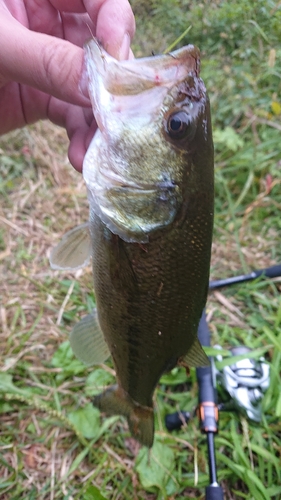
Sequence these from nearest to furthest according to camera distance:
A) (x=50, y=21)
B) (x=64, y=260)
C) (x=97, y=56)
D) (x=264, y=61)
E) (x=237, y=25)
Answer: (x=97, y=56) < (x=64, y=260) < (x=50, y=21) < (x=264, y=61) < (x=237, y=25)

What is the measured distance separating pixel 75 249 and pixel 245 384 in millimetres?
1148

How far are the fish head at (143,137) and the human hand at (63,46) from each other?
0.28 feet

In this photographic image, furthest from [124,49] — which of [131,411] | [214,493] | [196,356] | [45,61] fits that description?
[214,493]

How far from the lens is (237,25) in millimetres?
3738

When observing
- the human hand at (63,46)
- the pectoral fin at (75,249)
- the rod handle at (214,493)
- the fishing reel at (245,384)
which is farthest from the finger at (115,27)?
the rod handle at (214,493)

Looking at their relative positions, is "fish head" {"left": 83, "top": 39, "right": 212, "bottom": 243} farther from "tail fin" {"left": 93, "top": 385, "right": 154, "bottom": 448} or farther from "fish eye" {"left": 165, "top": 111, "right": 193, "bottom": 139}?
"tail fin" {"left": 93, "top": 385, "right": 154, "bottom": 448}

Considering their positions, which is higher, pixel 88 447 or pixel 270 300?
pixel 270 300

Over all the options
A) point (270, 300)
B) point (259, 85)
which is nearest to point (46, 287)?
point (270, 300)

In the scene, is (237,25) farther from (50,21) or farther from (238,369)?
(238,369)

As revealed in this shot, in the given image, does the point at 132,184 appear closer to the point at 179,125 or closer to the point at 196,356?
the point at 179,125

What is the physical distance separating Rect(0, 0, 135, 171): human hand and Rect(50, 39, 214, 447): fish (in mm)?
87

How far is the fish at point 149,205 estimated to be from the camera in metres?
1.13

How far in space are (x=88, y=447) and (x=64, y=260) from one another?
3.39ft

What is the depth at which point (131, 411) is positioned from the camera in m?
1.68
